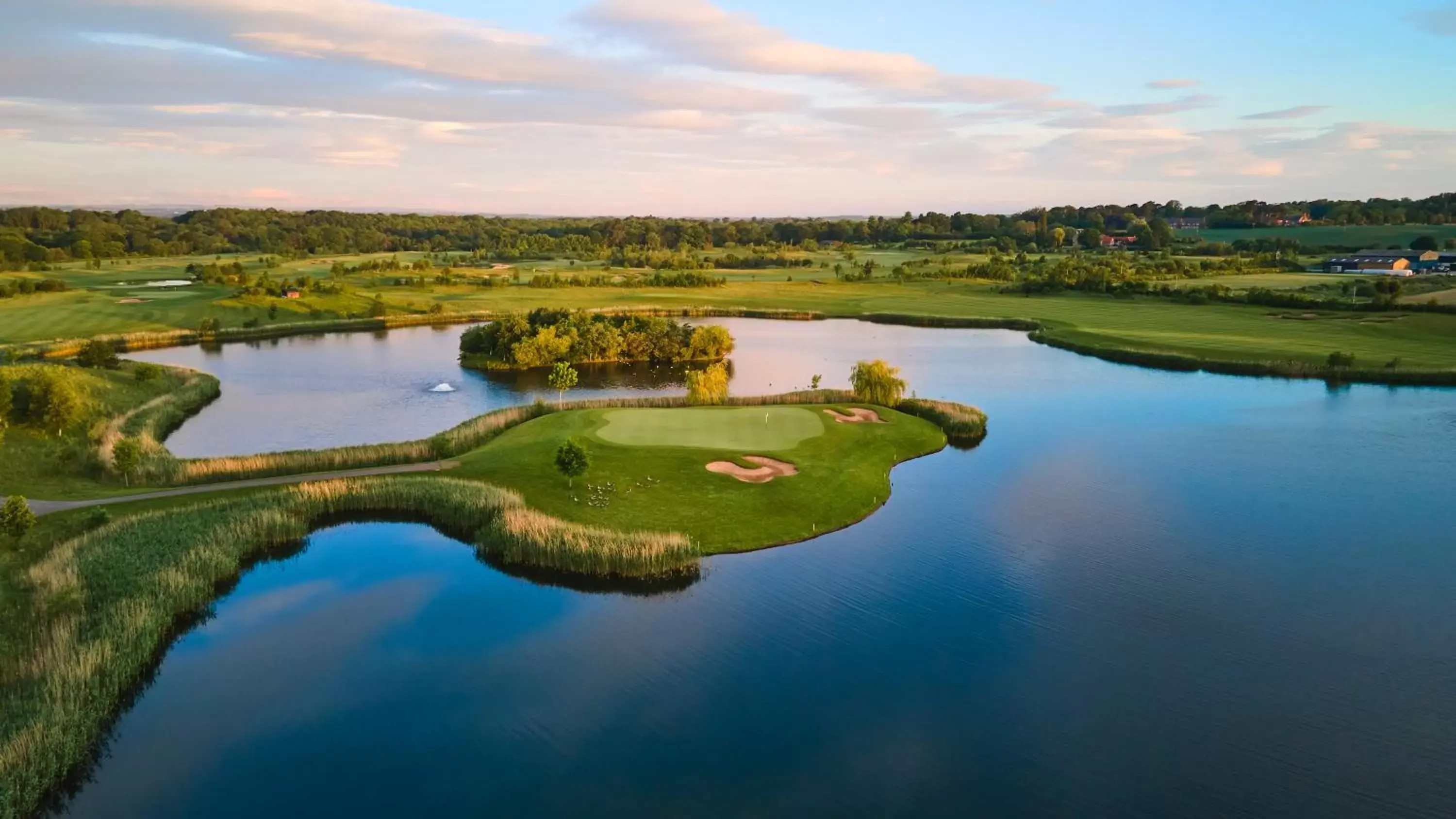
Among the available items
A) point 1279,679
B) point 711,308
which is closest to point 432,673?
point 1279,679

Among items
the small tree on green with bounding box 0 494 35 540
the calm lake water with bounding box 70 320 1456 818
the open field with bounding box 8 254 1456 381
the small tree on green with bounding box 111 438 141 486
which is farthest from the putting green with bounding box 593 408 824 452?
the open field with bounding box 8 254 1456 381

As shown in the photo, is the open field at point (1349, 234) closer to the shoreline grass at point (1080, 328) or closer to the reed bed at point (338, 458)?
the shoreline grass at point (1080, 328)

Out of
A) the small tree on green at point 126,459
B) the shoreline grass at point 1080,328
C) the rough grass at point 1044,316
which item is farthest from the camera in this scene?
the rough grass at point 1044,316

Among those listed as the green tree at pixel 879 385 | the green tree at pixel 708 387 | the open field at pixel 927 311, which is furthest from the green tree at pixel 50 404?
the open field at pixel 927 311

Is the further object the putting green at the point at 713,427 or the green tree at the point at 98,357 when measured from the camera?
the green tree at the point at 98,357

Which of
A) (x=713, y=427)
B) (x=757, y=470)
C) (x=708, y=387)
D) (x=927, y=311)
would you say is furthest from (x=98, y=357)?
(x=927, y=311)

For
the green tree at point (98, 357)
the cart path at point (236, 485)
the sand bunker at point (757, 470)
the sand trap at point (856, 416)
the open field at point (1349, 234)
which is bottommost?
the cart path at point (236, 485)

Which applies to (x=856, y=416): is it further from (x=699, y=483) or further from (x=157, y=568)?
(x=157, y=568)
